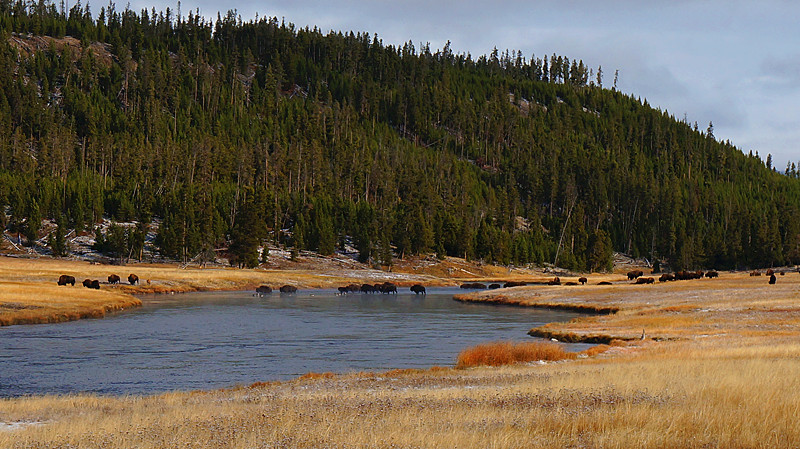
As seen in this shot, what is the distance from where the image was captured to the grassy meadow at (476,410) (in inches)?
458

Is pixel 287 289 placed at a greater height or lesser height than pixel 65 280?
lesser

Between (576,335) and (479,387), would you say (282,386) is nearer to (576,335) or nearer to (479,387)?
(479,387)

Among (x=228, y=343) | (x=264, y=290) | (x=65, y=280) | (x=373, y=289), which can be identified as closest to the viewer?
(x=228, y=343)

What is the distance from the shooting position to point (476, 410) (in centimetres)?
1463

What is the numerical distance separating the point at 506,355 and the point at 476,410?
1663cm

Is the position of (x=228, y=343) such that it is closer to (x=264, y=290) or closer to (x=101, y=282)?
(x=101, y=282)

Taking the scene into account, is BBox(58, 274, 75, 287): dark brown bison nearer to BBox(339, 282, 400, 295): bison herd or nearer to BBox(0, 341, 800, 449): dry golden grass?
BBox(339, 282, 400, 295): bison herd

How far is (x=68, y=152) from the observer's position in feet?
563

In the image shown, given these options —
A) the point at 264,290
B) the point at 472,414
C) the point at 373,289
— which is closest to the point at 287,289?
the point at 264,290

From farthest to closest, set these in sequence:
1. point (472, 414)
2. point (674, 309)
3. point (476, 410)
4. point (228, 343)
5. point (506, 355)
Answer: point (674, 309) < point (228, 343) < point (506, 355) < point (476, 410) < point (472, 414)

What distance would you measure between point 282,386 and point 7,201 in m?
130

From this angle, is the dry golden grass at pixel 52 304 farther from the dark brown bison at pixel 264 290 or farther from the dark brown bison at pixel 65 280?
the dark brown bison at pixel 264 290

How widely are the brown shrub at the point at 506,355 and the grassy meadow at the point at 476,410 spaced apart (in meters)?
1.35

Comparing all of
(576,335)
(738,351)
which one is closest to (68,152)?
(576,335)
